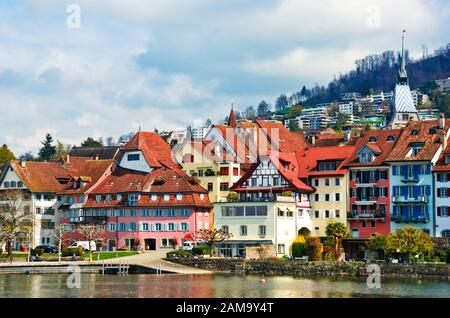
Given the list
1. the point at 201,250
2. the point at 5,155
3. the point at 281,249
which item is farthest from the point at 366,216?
the point at 5,155

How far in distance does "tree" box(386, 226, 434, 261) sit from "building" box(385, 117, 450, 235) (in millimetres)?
9766

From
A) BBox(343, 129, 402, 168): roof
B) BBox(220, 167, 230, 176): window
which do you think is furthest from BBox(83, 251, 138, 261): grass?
BBox(343, 129, 402, 168): roof

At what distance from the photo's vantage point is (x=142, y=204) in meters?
122

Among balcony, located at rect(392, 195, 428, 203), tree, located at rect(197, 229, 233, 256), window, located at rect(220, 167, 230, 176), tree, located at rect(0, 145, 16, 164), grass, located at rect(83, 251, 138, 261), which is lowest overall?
grass, located at rect(83, 251, 138, 261)

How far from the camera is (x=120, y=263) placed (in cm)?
10125

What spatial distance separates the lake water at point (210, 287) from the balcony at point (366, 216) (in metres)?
21.6

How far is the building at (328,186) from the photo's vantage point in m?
115

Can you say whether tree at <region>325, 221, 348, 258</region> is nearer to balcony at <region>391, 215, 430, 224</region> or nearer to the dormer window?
balcony at <region>391, 215, 430, 224</region>

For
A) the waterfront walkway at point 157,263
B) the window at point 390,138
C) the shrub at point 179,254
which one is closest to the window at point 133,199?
the waterfront walkway at point 157,263

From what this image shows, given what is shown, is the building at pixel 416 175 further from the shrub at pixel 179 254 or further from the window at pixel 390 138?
the shrub at pixel 179 254

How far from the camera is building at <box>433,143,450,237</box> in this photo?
10738 cm

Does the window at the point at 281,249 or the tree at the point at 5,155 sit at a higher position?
the tree at the point at 5,155
